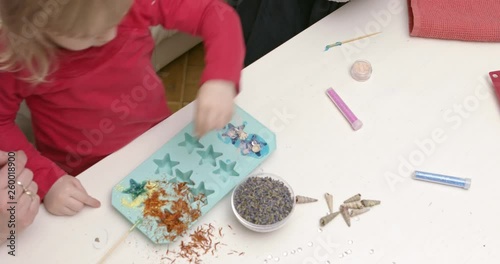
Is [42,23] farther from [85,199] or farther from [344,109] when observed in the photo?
[344,109]

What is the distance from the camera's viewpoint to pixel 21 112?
103cm

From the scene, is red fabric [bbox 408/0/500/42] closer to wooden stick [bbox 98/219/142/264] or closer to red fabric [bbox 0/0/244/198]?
red fabric [bbox 0/0/244/198]

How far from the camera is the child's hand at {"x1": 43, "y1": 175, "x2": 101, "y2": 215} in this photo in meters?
0.73

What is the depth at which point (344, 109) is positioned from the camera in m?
0.84

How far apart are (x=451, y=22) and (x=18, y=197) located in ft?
2.43

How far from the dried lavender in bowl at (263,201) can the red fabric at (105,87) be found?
6.2 inches

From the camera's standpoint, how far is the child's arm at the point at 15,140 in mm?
781

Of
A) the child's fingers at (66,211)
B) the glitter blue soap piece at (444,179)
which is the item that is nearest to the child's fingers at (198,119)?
the child's fingers at (66,211)

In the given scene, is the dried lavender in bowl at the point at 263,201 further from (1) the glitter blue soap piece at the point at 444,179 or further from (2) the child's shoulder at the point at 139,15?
(2) the child's shoulder at the point at 139,15

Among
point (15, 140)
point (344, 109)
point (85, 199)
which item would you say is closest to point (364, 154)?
point (344, 109)

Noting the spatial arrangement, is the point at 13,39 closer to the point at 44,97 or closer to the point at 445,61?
the point at 44,97

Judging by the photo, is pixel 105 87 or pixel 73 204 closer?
pixel 73 204

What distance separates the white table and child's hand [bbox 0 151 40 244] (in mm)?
24

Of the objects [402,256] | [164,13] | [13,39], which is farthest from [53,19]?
[402,256]
